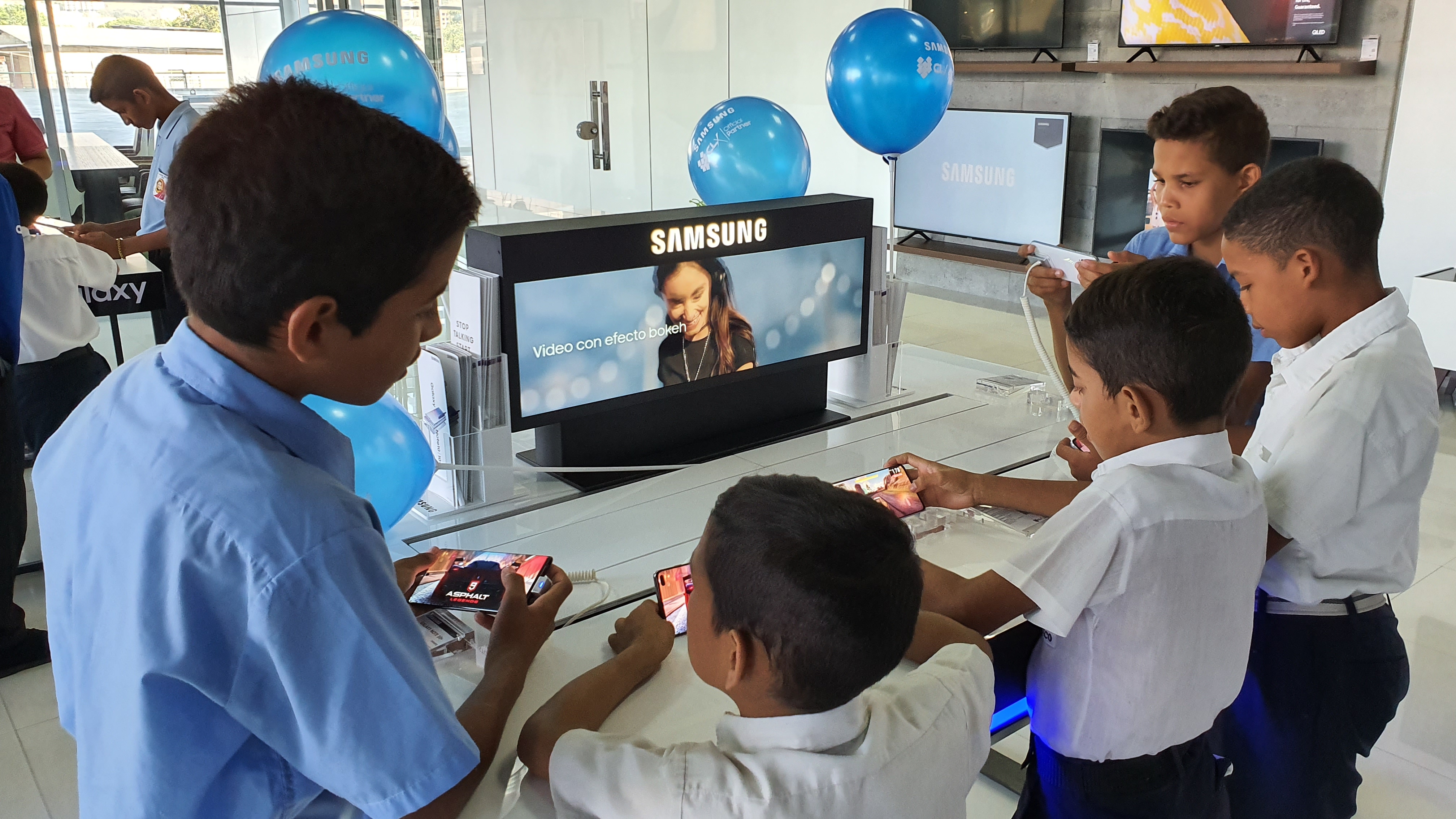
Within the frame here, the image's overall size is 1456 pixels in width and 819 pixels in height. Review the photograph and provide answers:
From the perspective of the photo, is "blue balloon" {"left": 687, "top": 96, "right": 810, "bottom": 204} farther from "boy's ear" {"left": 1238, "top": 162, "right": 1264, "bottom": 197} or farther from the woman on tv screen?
"boy's ear" {"left": 1238, "top": 162, "right": 1264, "bottom": 197}

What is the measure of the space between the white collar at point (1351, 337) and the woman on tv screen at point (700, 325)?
1.46 metres

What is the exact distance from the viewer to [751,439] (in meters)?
2.76

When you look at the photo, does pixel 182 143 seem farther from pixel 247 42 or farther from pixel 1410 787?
pixel 247 42

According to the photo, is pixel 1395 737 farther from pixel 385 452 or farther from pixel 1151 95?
pixel 1151 95

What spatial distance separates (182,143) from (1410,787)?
2.43 metres

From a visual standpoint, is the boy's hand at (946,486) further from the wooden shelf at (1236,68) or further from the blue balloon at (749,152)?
the wooden shelf at (1236,68)

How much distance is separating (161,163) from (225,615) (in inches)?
139

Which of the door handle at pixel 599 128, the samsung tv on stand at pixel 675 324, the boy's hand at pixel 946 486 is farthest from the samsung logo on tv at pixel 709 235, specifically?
the door handle at pixel 599 128

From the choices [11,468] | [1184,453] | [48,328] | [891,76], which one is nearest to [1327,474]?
[1184,453]

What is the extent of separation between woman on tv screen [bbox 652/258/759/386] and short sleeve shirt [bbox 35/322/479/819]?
1.79 meters

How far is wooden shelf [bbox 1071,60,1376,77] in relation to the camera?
4.89 metres

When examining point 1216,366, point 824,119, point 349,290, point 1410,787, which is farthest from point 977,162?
point 349,290

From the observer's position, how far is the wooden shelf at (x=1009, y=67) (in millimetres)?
6215

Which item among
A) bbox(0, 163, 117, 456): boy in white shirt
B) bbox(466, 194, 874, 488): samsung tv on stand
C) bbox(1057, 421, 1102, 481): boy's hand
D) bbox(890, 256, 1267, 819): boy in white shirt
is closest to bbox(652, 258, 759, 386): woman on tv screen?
bbox(466, 194, 874, 488): samsung tv on stand
